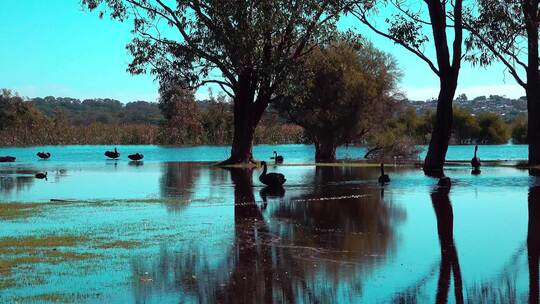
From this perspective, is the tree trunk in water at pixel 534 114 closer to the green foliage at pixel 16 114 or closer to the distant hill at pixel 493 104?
the green foliage at pixel 16 114

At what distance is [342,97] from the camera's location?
45281 millimetres

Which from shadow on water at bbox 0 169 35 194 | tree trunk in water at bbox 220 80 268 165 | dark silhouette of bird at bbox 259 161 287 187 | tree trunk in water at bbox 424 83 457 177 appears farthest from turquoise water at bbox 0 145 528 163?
dark silhouette of bird at bbox 259 161 287 187

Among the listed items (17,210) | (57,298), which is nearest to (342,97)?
(17,210)

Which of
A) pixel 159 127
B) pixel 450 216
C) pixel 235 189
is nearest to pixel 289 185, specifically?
pixel 235 189

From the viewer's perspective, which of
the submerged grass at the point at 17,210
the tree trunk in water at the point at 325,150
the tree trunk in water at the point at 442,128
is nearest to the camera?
the submerged grass at the point at 17,210

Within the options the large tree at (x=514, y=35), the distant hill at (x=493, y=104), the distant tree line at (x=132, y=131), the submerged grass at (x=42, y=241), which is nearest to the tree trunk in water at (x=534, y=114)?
the large tree at (x=514, y=35)

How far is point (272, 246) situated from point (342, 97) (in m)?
33.9

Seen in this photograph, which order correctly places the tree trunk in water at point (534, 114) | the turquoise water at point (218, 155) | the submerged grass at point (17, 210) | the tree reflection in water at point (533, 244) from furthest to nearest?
the turquoise water at point (218, 155)
the tree trunk in water at point (534, 114)
the submerged grass at point (17, 210)
the tree reflection in water at point (533, 244)

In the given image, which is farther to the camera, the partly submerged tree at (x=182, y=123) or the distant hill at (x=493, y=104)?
the distant hill at (x=493, y=104)

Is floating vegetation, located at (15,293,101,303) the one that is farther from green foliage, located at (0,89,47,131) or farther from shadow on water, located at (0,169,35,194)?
green foliage, located at (0,89,47,131)

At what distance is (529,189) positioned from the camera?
22578mm

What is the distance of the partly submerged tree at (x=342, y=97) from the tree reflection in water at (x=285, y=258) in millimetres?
27136

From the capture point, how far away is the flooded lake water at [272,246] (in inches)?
346

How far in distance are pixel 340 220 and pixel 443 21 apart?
19456 mm
